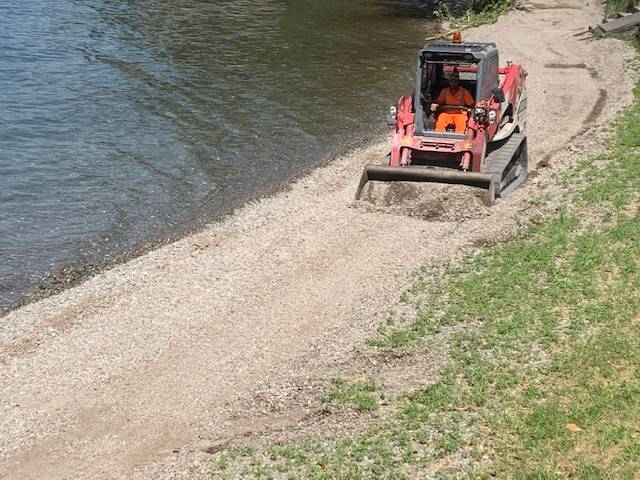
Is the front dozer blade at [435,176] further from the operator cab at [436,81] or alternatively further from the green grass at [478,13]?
the green grass at [478,13]

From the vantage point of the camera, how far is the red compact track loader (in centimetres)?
1502

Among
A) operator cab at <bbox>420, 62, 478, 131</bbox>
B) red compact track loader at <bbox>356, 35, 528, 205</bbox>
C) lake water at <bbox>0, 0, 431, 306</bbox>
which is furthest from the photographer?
lake water at <bbox>0, 0, 431, 306</bbox>

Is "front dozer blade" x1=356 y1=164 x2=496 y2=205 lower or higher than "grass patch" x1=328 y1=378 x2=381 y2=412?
higher

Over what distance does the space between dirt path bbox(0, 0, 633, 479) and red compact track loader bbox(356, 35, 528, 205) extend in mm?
404

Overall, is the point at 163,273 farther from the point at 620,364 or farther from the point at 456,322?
the point at 620,364

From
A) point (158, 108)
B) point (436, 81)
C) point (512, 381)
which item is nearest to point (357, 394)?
point (512, 381)

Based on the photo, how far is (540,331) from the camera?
10.3m

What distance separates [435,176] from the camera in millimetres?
14914

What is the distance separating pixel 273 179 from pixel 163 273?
231 inches

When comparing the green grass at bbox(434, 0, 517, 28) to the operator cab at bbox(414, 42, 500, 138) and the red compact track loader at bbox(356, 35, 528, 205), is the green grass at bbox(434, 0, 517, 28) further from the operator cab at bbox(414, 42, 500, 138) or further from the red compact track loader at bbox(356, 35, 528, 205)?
the red compact track loader at bbox(356, 35, 528, 205)

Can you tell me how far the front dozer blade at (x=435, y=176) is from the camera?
1476 centimetres

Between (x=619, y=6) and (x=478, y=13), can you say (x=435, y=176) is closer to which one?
(x=619, y=6)

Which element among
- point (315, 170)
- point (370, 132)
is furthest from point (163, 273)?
point (370, 132)

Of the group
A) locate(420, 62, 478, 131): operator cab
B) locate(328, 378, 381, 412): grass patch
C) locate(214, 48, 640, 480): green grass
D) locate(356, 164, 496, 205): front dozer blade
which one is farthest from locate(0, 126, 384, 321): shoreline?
locate(328, 378, 381, 412): grass patch
